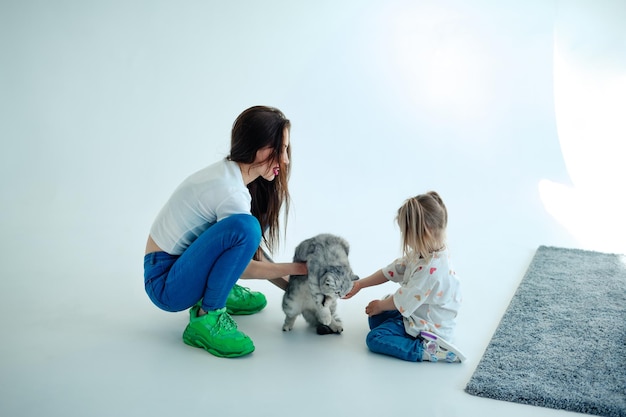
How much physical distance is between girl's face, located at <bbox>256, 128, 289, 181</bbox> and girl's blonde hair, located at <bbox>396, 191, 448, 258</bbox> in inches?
17.9

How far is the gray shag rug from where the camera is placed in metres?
2.24

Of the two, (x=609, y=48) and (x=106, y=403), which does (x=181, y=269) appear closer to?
(x=106, y=403)

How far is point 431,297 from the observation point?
8.39 feet

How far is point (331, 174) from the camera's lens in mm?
4625

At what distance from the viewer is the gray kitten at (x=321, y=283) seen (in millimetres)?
2578

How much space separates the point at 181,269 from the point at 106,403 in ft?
1.71

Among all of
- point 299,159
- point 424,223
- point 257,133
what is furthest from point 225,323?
point 299,159

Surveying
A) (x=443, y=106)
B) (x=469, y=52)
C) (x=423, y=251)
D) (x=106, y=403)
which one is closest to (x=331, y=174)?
(x=443, y=106)

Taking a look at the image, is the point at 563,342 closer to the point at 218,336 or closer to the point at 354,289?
the point at 354,289

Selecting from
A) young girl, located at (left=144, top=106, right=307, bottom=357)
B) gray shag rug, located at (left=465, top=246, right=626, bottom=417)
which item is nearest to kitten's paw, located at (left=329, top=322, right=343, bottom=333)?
young girl, located at (left=144, top=106, right=307, bottom=357)

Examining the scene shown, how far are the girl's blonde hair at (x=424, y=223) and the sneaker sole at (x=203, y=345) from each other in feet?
2.19

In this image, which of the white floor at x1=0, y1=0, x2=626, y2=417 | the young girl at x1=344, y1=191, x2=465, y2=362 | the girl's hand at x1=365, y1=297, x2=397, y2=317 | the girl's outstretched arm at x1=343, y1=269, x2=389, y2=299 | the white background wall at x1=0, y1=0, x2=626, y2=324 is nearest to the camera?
the white floor at x1=0, y1=0, x2=626, y2=417

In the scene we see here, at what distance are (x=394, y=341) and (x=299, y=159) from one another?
2.37 metres

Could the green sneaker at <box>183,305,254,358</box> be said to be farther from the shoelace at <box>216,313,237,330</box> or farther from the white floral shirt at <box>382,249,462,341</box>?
the white floral shirt at <box>382,249,462,341</box>
